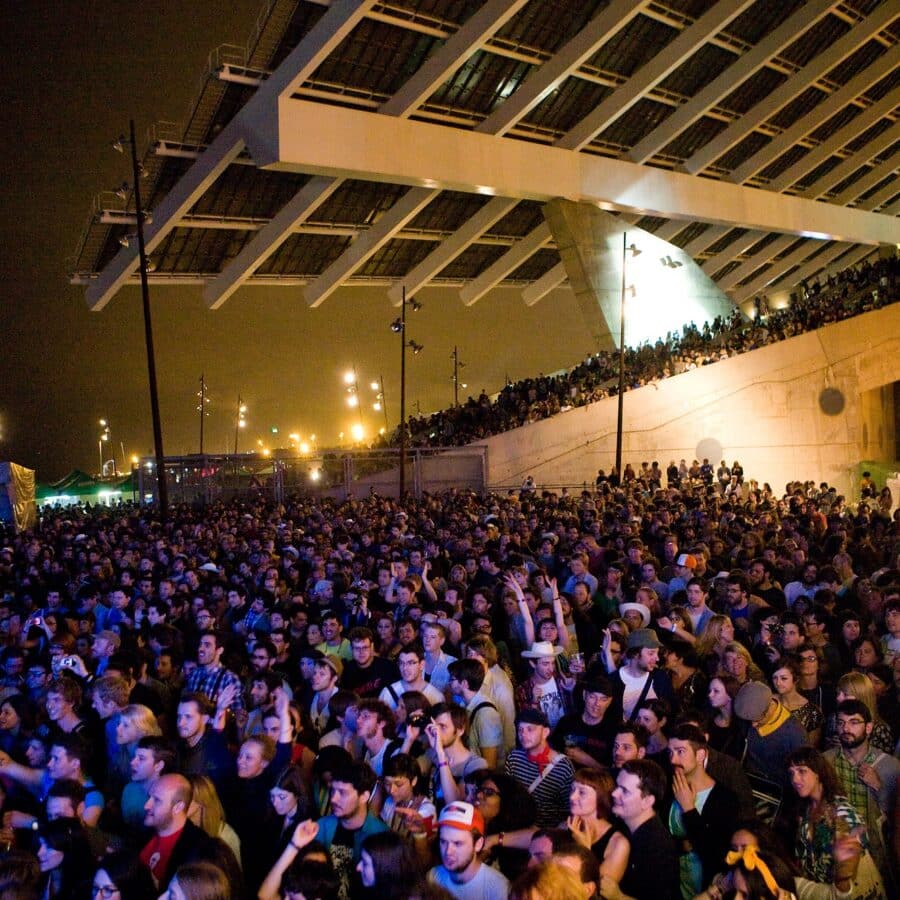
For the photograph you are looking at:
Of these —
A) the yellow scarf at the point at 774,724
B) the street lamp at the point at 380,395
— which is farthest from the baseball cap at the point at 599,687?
the street lamp at the point at 380,395

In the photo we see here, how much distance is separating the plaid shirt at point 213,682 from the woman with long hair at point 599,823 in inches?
103

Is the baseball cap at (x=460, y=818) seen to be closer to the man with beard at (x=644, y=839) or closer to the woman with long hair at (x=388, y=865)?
the woman with long hair at (x=388, y=865)

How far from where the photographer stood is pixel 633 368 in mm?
29422

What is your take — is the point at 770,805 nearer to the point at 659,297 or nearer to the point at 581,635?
the point at 581,635

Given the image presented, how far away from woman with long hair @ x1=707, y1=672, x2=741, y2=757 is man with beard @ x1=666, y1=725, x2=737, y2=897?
2.37 ft

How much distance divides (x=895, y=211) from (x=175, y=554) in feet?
180

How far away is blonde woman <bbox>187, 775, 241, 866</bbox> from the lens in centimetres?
408

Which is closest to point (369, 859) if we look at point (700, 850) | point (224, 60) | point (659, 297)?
point (700, 850)

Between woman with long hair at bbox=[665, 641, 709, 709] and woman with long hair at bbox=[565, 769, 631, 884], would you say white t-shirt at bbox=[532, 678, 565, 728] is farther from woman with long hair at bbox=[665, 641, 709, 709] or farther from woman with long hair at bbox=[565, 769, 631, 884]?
woman with long hair at bbox=[565, 769, 631, 884]

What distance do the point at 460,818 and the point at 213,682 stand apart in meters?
3.01

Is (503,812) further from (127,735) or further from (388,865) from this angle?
(127,735)

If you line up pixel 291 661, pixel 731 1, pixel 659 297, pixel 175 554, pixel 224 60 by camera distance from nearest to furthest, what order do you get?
pixel 291 661
pixel 175 554
pixel 224 60
pixel 731 1
pixel 659 297

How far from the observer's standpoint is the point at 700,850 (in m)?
4.15

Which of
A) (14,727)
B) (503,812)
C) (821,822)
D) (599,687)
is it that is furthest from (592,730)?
(14,727)
